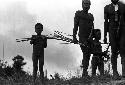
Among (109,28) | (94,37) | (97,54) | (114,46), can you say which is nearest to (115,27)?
(109,28)

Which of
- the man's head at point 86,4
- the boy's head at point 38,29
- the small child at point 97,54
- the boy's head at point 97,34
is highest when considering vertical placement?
the man's head at point 86,4

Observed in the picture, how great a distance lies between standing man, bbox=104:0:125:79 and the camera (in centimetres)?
1151

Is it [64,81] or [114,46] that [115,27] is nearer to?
[114,46]

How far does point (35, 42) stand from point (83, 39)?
4.63 ft

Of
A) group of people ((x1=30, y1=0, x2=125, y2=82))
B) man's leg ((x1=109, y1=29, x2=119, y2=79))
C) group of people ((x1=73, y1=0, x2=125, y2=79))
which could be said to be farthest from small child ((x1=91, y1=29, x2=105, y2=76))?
man's leg ((x1=109, y1=29, x2=119, y2=79))

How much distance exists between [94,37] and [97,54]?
0.67 metres

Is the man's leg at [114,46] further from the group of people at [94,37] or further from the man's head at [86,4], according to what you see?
the man's head at [86,4]

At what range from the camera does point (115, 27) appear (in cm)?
1156

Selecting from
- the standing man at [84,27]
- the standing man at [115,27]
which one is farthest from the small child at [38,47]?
the standing man at [115,27]

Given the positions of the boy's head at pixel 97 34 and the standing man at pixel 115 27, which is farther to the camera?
the boy's head at pixel 97 34

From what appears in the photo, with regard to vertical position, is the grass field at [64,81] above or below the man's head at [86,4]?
below

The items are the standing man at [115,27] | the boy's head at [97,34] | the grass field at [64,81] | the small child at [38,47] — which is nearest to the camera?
the grass field at [64,81]

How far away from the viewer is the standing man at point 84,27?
1239 cm

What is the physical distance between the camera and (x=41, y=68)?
1285 cm
